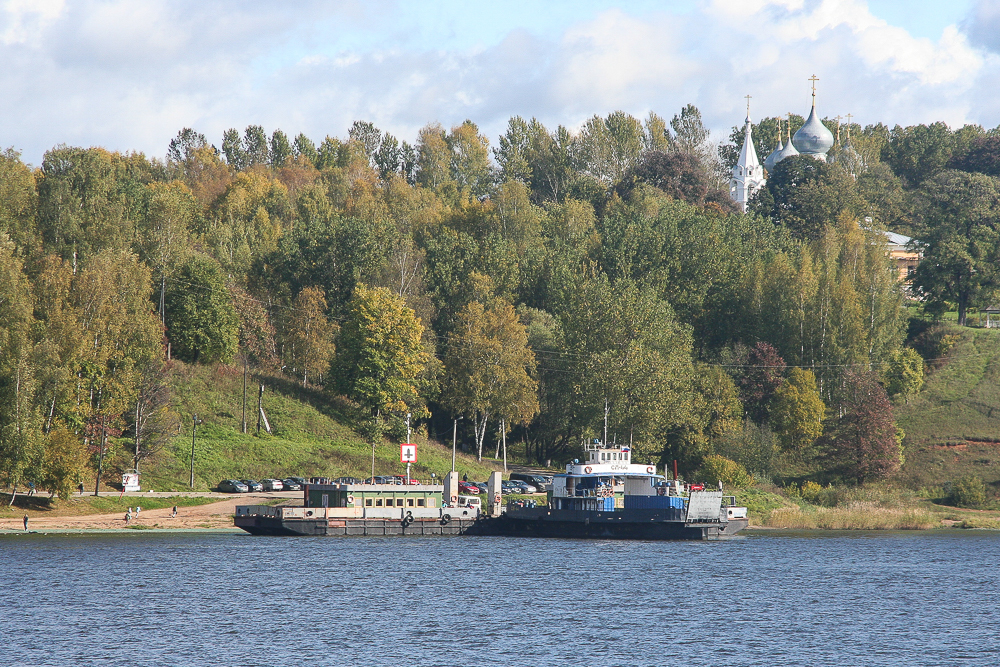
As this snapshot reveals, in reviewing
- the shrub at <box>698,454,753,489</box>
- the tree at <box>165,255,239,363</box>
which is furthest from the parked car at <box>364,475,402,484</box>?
the shrub at <box>698,454,753,489</box>

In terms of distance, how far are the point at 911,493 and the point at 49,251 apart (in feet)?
271

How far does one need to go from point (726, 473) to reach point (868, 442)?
1470 centimetres

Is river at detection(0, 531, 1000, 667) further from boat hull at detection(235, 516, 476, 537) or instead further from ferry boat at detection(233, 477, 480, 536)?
ferry boat at detection(233, 477, 480, 536)

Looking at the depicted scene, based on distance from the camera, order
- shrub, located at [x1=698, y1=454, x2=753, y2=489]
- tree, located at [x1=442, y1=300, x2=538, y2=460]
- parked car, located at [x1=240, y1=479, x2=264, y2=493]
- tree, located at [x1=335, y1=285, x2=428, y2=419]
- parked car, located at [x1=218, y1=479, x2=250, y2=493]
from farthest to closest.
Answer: tree, located at [x1=442, y1=300, x2=538, y2=460]
tree, located at [x1=335, y1=285, x2=428, y2=419]
shrub, located at [x1=698, y1=454, x2=753, y2=489]
parked car, located at [x1=240, y1=479, x2=264, y2=493]
parked car, located at [x1=218, y1=479, x2=250, y2=493]

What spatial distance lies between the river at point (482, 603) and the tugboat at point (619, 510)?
9.60 ft

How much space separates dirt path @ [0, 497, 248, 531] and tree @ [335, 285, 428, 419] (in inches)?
889

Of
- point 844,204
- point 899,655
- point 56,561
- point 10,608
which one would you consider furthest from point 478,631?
point 844,204

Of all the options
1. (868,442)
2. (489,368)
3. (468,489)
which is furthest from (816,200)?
(468,489)

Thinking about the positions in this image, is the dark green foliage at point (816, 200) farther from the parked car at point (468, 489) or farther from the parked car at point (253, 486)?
the parked car at point (253, 486)

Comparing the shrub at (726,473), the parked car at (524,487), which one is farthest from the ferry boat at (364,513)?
the shrub at (726,473)

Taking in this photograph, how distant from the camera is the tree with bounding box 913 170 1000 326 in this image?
138 m

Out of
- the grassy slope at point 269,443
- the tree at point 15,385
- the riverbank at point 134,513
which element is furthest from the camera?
the grassy slope at point 269,443

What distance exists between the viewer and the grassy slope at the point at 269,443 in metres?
99.4

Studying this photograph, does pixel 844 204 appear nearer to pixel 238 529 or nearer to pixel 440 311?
pixel 440 311
